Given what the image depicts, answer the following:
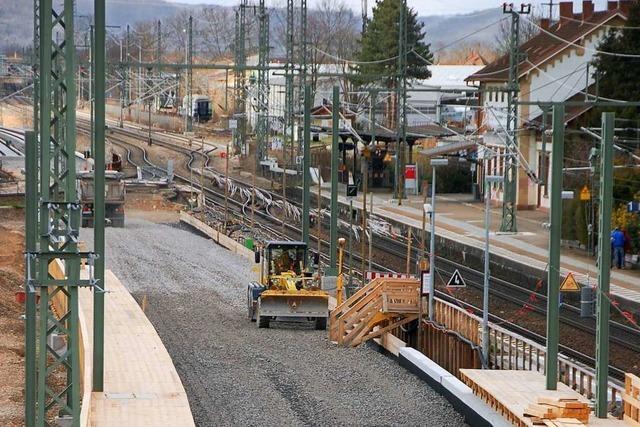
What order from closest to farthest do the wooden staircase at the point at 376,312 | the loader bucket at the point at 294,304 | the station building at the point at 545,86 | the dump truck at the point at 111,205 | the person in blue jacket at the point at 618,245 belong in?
the wooden staircase at the point at 376,312 < the loader bucket at the point at 294,304 < the person in blue jacket at the point at 618,245 < the dump truck at the point at 111,205 < the station building at the point at 545,86

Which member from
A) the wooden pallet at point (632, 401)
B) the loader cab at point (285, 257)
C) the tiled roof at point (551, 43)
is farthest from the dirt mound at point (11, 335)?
the tiled roof at point (551, 43)

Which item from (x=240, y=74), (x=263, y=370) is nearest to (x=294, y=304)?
(x=263, y=370)

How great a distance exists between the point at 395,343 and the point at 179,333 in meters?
4.96

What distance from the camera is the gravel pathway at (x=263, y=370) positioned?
21469 mm

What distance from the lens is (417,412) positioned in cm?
2181

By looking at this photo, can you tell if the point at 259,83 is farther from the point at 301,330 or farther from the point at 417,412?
the point at 417,412

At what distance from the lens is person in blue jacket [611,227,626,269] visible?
4016 cm

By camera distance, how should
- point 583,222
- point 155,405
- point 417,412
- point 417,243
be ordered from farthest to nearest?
point 417,243, point 583,222, point 417,412, point 155,405

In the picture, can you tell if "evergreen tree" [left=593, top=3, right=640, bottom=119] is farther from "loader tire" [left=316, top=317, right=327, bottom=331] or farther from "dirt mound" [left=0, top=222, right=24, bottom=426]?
"loader tire" [left=316, top=317, right=327, bottom=331]

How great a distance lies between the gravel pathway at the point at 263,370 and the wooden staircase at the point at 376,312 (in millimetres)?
350

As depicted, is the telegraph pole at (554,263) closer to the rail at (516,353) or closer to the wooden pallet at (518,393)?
the wooden pallet at (518,393)

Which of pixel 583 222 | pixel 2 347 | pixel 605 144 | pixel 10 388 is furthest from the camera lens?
pixel 583 222

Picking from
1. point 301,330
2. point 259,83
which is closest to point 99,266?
point 301,330

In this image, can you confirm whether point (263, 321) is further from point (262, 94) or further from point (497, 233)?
point (262, 94)
